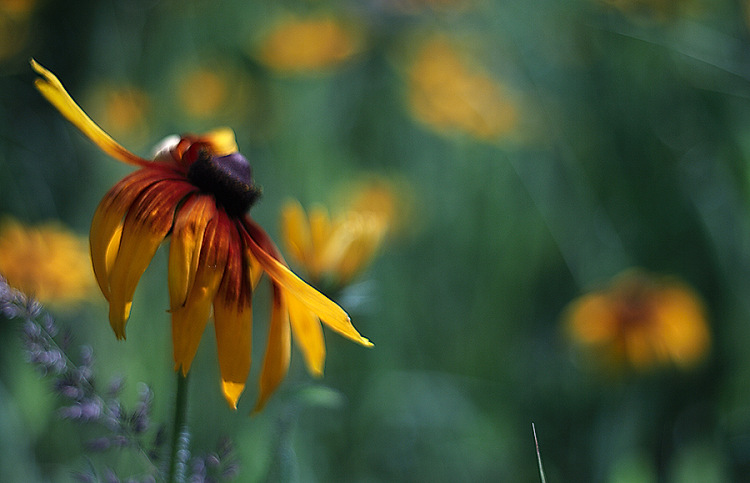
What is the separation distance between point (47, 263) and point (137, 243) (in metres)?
1.00

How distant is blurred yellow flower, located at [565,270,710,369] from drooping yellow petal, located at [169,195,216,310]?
128 centimetres

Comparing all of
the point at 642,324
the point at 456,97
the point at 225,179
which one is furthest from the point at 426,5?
the point at 225,179

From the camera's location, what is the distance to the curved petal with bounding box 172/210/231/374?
622mm

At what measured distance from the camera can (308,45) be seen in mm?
2799

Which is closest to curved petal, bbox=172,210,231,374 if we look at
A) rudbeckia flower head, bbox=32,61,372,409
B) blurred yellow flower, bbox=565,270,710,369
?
rudbeckia flower head, bbox=32,61,372,409

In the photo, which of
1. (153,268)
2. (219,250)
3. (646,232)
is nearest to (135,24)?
(153,268)

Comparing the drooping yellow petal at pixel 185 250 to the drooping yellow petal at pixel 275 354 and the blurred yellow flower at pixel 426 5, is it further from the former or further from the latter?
the blurred yellow flower at pixel 426 5

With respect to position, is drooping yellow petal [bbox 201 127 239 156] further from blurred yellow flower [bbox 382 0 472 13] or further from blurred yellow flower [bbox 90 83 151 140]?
blurred yellow flower [bbox 382 0 472 13]

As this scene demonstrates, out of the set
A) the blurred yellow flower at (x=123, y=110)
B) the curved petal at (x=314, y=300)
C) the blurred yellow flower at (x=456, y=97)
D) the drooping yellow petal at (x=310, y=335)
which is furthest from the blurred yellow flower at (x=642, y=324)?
the blurred yellow flower at (x=123, y=110)

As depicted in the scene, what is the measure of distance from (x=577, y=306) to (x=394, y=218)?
28.4 inches

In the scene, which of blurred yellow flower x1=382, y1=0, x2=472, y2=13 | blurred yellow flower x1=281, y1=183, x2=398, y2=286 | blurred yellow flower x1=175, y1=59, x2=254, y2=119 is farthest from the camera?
blurred yellow flower x1=382, y1=0, x2=472, y2=13

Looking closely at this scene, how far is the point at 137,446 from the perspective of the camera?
27.6 inches

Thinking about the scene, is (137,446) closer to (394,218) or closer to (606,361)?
(606,361)

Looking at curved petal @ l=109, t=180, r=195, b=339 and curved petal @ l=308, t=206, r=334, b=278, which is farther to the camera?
curved petal @ l=308, t=206, r=334, b=278
